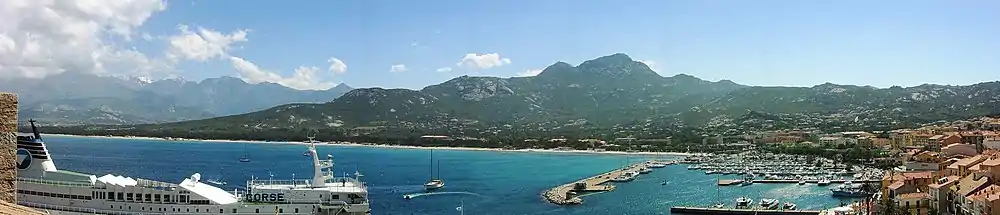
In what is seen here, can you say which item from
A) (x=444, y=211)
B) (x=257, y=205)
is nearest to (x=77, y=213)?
(x=257, y=205)

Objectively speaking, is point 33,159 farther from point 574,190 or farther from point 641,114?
point 641,114

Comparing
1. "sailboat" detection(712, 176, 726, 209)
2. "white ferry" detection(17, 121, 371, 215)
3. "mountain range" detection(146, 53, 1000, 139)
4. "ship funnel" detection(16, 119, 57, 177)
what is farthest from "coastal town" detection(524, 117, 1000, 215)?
"ship funnel" detection(16, 119, 57, 177)

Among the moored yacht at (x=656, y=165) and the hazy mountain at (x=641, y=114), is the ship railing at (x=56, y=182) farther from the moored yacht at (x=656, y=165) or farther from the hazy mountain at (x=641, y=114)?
the hazy mountain at (x=641, y=114)

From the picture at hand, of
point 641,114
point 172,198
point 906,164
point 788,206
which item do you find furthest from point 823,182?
point 641,114

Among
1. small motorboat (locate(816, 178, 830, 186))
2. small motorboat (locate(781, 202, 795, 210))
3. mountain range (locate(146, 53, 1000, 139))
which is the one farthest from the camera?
mountain range (locate(146, 53, 1000, 139))

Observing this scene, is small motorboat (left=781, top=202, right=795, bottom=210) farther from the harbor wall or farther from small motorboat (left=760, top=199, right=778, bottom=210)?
the harbor wall

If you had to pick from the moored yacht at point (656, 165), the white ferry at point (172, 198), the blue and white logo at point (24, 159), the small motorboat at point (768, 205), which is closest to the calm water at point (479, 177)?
the moored yacht at point (656, 165)
